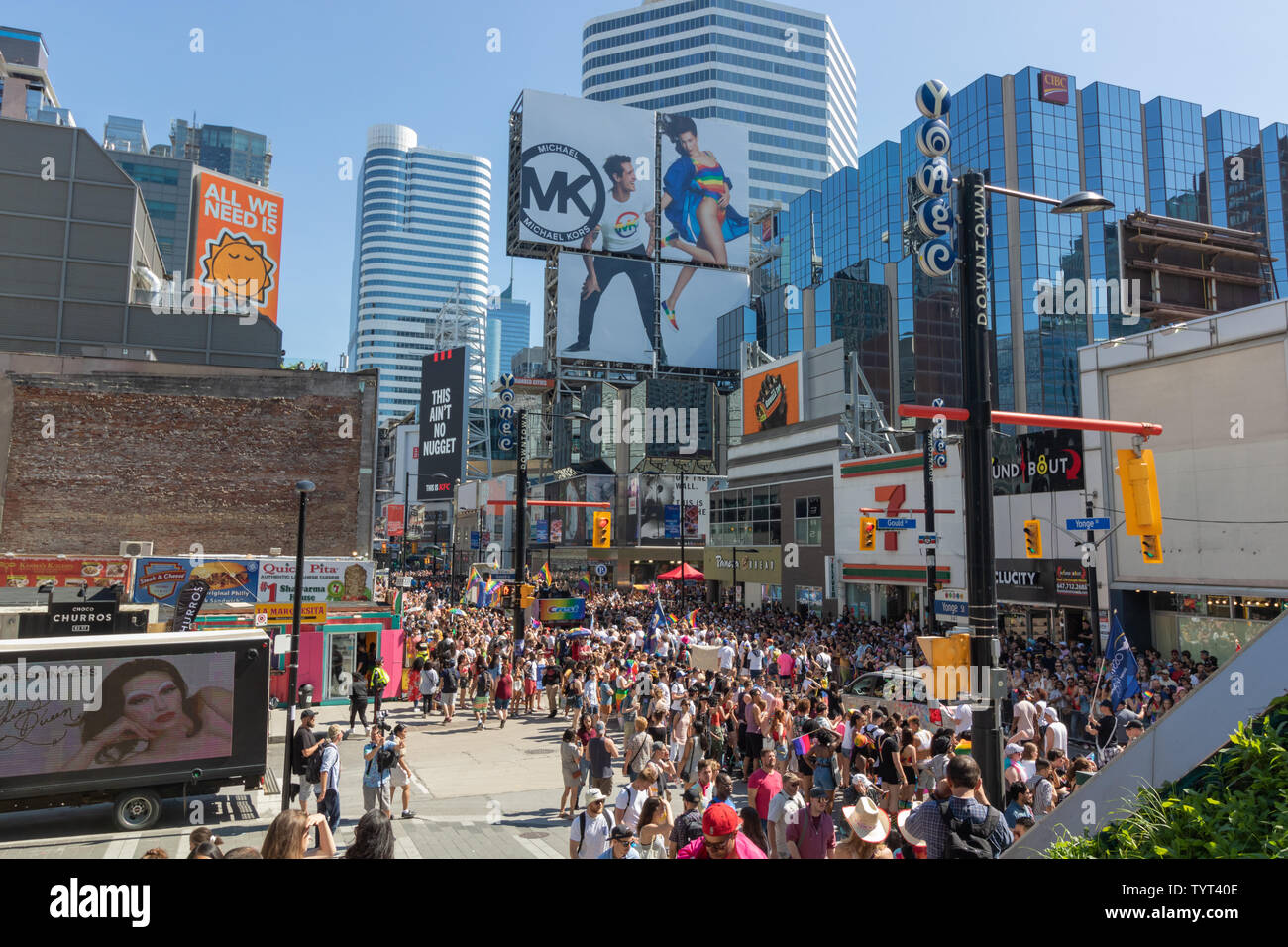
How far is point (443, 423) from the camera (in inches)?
2884

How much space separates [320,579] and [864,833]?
21121 mm

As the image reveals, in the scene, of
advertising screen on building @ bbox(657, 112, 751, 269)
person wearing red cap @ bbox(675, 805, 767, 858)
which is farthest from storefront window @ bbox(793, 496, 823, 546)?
advertising screen on building @ bbox(657, 112, 751, 269)

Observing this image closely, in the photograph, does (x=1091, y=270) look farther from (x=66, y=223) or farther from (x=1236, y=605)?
(x=66, y=223)

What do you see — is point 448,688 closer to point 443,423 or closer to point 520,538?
point 520,538

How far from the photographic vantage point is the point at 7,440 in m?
24.9

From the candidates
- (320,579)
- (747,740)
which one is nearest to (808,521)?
(320,579)

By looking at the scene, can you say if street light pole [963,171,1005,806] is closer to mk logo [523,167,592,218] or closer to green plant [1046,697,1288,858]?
green plant [1046,697,1288,858]

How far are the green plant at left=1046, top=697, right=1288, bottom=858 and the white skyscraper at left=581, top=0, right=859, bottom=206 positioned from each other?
144 metres

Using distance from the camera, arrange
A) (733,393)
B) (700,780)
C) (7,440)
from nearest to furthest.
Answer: (700,780)
(7,440)
(733,393)

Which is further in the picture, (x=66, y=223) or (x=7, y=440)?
(x=66, y=223)
